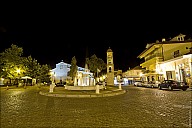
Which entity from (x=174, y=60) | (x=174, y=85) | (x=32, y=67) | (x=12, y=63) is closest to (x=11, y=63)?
(x=12, y=63)

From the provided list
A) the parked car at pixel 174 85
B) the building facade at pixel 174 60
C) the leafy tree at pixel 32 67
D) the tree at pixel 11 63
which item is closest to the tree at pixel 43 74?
the leafy tree at pixel 32 67

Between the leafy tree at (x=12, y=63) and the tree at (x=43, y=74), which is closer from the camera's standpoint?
the leafy tree at (x=12, y=63)

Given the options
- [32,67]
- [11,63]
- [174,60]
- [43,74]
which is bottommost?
[43,74]

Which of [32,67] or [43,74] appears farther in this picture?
[43,74]

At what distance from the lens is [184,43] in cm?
3409

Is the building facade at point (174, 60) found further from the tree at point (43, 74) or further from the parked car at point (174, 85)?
the tree at point (43, 74)

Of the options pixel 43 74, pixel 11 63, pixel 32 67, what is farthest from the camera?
pixel 43 74

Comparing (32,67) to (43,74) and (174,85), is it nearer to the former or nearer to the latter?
(43,74)

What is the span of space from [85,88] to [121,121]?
1451 centimetres

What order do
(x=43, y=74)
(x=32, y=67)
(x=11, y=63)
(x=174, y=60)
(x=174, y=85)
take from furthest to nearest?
(x=43, y=74), (x=32, y=67), (x=11, y=63), (x=174, y=60), (x=174, y=85)

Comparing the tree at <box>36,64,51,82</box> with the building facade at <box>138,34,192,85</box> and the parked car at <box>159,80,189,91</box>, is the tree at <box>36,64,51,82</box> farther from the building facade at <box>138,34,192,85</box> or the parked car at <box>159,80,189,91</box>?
the parked car at <box>159,80,189,91</box>

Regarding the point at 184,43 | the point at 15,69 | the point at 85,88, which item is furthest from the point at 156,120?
the point at 15,69

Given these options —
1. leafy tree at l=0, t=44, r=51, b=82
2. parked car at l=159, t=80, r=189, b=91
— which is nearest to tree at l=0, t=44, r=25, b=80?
leafy tree at l=0, t=44, r=51, b=82

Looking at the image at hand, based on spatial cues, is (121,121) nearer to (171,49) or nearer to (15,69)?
(171,49)
